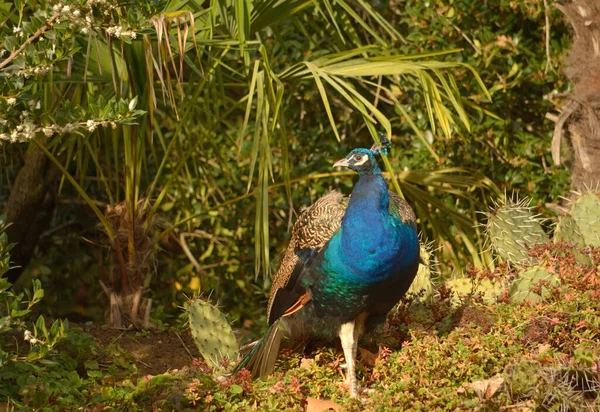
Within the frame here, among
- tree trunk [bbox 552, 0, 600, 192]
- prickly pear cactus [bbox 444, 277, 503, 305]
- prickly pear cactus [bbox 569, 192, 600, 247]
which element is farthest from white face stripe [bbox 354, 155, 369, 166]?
tree trunk [bbox 552, 0, 600, 192]

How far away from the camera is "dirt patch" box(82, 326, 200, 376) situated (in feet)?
16.1

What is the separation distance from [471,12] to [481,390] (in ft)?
11.1

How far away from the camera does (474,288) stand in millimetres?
5094

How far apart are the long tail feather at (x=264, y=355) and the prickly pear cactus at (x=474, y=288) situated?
104 cm

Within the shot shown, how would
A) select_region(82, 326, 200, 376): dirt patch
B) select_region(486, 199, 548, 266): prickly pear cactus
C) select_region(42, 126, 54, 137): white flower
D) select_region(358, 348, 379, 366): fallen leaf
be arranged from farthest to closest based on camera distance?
1. select_region(486, 199, 548, 266): prickly pear cactus
2. select_region(82, 326, 200, 376): dirt patch
3. select_region(358, 348, 379, 366): fallen leaf
4. select_region(42, 126, 54, 137): white flower

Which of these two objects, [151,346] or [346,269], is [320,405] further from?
[151,346]

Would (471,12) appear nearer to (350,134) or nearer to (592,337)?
(350,134)

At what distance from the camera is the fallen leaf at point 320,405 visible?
4.10m

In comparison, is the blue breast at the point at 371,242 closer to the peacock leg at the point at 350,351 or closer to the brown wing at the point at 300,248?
the brown wing at the point at 300,248

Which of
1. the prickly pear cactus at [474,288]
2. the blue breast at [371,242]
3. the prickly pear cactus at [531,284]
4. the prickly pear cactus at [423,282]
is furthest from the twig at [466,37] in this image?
the blue breast at [371,242]

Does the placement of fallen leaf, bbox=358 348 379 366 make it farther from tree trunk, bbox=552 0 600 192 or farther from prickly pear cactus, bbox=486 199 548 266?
tree trunk, bbox=552 0 600 192

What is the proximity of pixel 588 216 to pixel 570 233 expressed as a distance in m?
0.15

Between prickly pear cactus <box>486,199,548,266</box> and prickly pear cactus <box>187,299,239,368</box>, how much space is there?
159cm

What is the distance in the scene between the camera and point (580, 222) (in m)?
5.40
